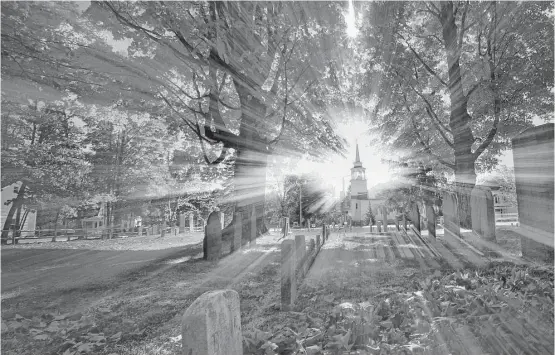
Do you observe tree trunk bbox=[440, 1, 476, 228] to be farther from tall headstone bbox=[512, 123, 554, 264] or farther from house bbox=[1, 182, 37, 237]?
house bbox=[1, 182, 37, 237]

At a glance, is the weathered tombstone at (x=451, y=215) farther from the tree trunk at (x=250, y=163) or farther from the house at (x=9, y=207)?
the house at (x=9, y=207)

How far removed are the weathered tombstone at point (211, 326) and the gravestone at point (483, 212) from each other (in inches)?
388

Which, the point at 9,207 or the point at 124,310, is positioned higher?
the point at 9,207

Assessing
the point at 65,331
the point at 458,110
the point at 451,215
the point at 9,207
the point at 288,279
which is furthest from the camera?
the point at 9,207

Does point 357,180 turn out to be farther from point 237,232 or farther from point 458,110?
point 237,232

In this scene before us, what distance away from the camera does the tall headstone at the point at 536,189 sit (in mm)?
5273

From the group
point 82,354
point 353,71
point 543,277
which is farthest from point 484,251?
point 353,71

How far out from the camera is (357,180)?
66938 millimetres

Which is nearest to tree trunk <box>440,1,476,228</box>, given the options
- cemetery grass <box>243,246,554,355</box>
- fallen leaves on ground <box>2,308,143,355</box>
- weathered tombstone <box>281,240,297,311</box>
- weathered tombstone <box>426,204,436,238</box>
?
weathered tombstone <box>426,204,436,238</box>

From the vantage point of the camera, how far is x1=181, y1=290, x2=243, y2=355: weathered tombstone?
1374mm

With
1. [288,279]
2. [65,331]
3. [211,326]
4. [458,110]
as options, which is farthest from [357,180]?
[211,326]

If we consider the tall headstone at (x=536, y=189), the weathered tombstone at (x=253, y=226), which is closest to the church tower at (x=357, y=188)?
the weathered tombstone at (x=253, y=226)

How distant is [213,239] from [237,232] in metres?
1.60

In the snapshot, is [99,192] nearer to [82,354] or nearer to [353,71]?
[353,71]
